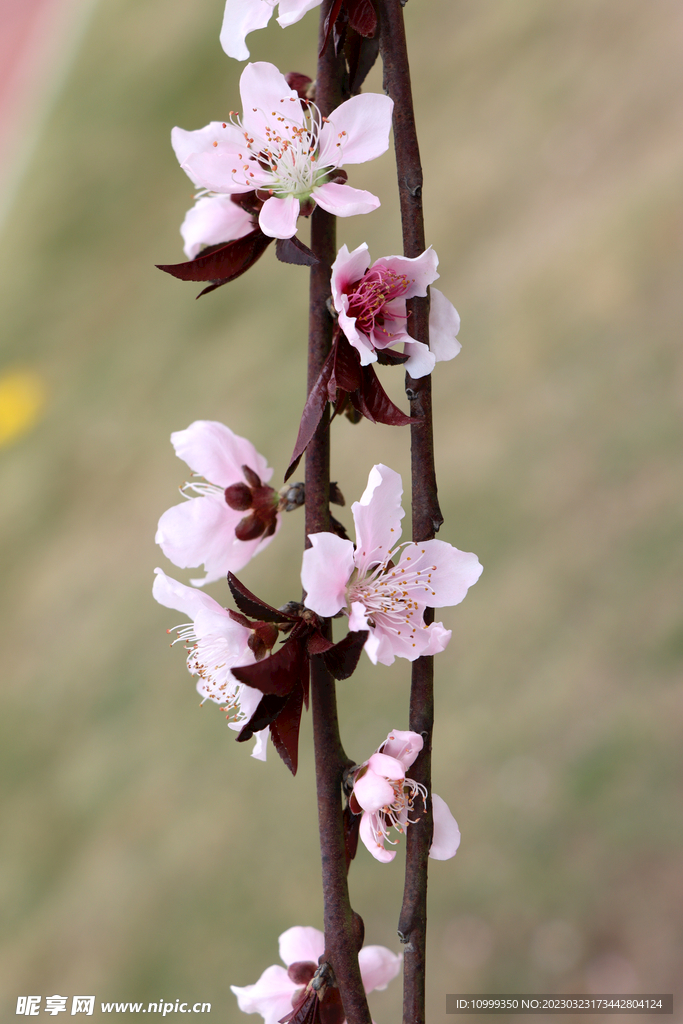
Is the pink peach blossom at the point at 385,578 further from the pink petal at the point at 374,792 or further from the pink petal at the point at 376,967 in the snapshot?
the pink petal at the point at 376,967

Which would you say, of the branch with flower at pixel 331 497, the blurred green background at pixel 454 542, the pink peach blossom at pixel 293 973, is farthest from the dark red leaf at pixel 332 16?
the blurred green background at pixel 454 542

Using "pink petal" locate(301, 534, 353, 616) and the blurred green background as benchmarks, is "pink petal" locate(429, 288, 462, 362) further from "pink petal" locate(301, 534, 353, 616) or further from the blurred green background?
the blurred green background

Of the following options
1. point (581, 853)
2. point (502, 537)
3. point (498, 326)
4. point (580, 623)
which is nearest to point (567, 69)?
point (498, 326)

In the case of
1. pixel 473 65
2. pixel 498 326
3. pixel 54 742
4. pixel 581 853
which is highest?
pixel 473 65

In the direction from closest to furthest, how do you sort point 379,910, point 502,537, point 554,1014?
point 554,1014, point 379,910, point 502,537

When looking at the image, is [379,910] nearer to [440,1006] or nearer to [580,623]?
[440,1006]

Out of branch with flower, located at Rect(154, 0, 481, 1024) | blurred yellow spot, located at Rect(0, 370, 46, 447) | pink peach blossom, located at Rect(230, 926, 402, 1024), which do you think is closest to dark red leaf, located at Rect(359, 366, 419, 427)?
branch with flower, located at Rect(154, 0, 481, 1024)

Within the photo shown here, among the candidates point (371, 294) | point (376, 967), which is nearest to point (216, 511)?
point (371, 294)

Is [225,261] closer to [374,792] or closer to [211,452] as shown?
[211,452]
